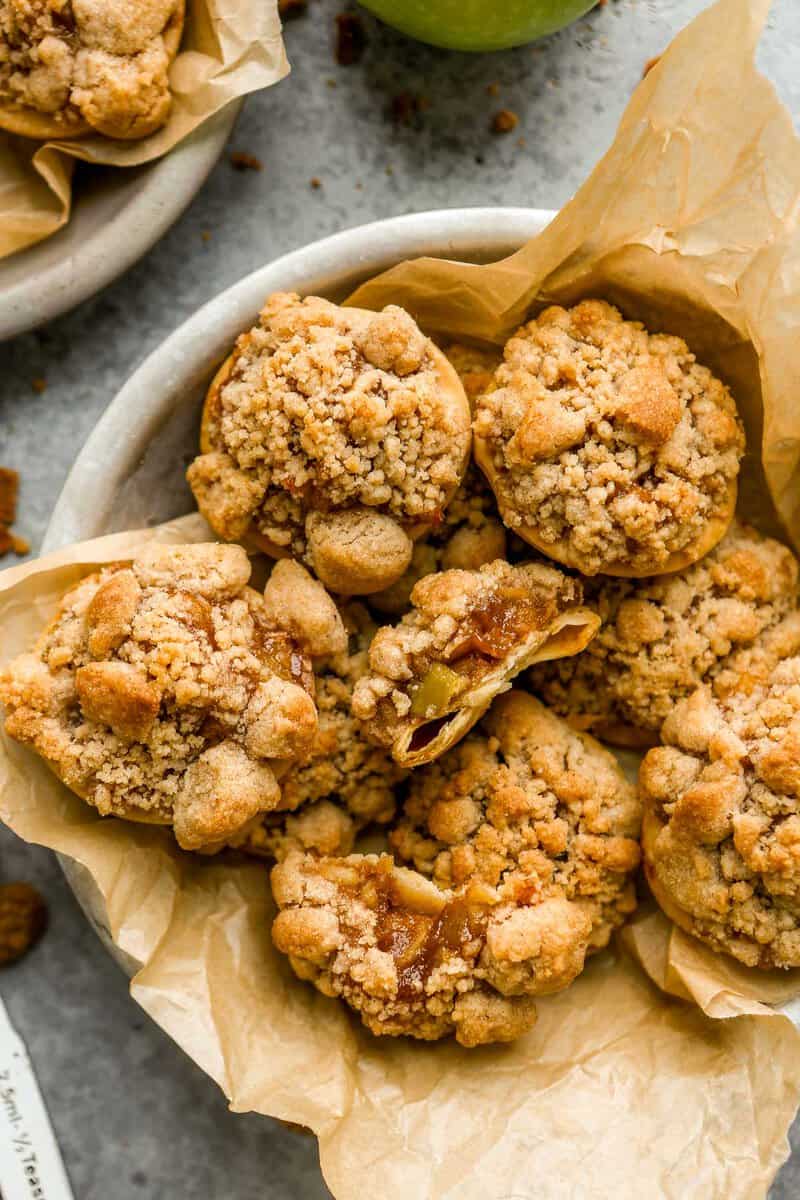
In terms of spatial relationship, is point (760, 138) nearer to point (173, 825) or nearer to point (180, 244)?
point (180, 244)

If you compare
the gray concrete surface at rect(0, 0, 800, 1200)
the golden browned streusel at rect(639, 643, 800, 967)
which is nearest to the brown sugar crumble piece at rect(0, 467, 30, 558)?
the gray concrete surface at rect(0, 0, 800, 1200)

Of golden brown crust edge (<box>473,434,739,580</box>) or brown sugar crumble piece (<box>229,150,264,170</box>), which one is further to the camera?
brown sugar crumble piece (<box>229,150,264,170</box>)

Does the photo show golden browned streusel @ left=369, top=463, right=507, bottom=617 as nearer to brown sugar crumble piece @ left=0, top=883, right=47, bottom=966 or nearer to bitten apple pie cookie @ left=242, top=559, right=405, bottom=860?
bitten apple pie cookie @ left=242, top=559, right=405, bottom=860

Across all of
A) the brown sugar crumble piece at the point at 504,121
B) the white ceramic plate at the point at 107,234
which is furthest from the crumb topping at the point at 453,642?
the brown sugar crumble piece at the point at 504,121

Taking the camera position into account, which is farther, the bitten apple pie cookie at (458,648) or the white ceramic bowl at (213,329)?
the white ceramic bowl at (213,329)

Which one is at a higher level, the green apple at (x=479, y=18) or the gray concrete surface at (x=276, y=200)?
the green apple at (x=479, y=18)

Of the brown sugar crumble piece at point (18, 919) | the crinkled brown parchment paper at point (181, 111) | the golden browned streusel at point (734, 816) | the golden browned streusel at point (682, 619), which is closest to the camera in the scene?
the golden browned streusel at point (734, 816)

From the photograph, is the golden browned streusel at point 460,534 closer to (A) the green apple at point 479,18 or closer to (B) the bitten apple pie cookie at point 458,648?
(B) the bitten apple pie cookie at point 458,648
